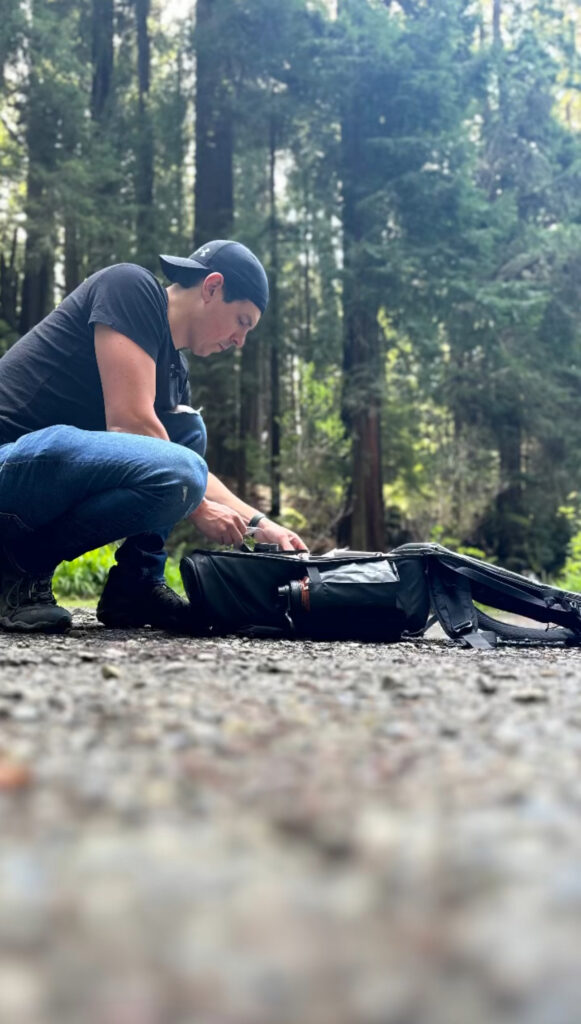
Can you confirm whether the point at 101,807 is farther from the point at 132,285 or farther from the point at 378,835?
the point at 132,285

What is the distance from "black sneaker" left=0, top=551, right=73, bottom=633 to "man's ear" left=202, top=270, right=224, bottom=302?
50.7 inches

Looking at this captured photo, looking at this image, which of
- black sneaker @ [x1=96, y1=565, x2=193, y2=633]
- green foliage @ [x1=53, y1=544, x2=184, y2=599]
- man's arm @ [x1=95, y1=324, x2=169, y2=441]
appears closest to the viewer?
man's arm @ [x1=95, y1=324, x2=169, y2=441]

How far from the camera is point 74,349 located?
3119 mm

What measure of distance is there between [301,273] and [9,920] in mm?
14903

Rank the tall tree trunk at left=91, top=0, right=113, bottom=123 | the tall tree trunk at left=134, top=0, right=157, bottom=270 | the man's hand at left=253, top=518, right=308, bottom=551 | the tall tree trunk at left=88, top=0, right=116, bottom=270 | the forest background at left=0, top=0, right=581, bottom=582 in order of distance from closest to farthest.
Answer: the man's hand at left=253, top=518, right=308, bottom=551
the tall tree trunk at left=88, top=0, right=116, bottom=270
the forest background at left=0, top=0, right=581, bottom=582
the tall tree trunk at left=134, top=0, right=157, bottom=270
the tall tree trunk at left=91, top=0, right=113, bottom=123

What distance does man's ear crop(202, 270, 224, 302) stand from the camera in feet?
10.9

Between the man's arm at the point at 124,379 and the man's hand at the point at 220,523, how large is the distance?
0.46 m

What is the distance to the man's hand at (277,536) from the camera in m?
3.43

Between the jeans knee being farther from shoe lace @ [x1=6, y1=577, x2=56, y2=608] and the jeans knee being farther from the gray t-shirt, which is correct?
shoe lace @ [x1=6, y1=577, x2=56, y2=608]

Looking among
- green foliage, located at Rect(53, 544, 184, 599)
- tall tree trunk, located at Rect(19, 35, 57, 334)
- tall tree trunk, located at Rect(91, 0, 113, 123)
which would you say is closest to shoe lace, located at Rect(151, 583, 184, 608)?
green foliage, located at Rect(53, 544, 184, 599)

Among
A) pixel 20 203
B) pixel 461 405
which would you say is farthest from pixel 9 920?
pixel 461 405

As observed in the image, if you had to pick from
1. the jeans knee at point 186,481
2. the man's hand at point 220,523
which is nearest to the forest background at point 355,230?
the man's hand at point 220,523

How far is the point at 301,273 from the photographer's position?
14.8 m

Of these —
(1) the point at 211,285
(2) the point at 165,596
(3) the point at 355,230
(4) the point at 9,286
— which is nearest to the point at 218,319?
(1) the point at 211,285
